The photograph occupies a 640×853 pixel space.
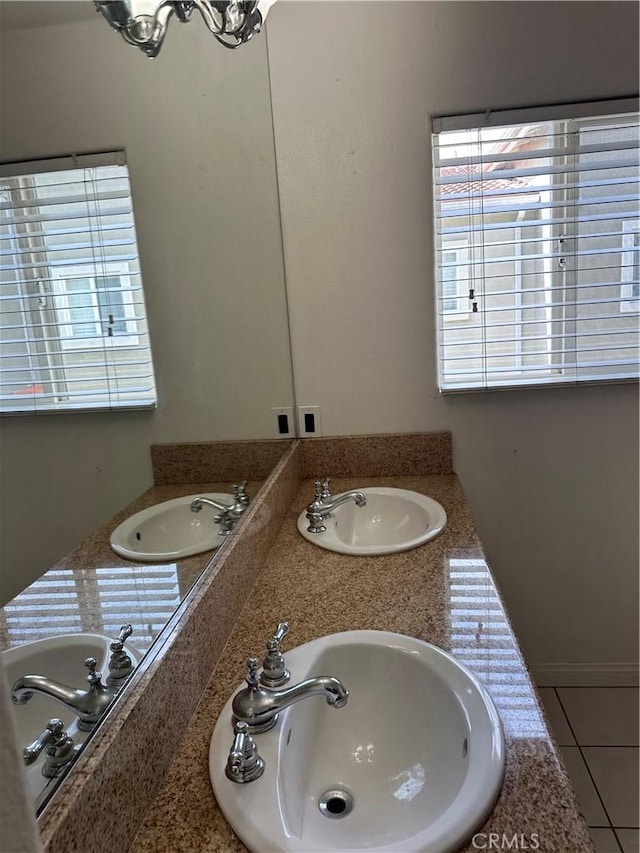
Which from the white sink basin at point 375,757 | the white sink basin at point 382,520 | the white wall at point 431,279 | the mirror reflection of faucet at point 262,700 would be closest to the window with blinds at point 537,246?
the white wall at point 431,279

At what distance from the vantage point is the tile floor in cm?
157

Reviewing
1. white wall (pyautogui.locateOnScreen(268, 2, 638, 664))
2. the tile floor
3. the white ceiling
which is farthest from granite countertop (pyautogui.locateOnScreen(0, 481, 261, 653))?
the tile floor

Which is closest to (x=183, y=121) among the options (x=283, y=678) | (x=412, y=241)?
(x=412, y=241)

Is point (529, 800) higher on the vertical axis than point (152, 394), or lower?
lower

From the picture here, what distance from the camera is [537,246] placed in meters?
1.88

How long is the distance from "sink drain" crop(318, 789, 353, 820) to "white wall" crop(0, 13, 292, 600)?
1.77ft

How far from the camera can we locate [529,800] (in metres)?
0.68

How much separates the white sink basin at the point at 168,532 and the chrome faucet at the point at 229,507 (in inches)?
0.4

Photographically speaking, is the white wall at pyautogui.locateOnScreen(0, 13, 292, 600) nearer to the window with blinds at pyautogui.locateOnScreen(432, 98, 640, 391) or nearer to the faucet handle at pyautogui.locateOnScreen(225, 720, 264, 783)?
the faucet handle at pyautogui.locateOnScreen(225, 720, 264, 783)

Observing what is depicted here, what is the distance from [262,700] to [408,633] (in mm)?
340

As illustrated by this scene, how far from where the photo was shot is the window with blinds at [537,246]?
181 cm

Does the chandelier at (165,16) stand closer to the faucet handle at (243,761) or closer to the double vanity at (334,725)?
the double vanity at (334,725)

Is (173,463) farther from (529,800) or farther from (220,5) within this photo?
(220,5)

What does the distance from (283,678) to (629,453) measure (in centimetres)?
157
